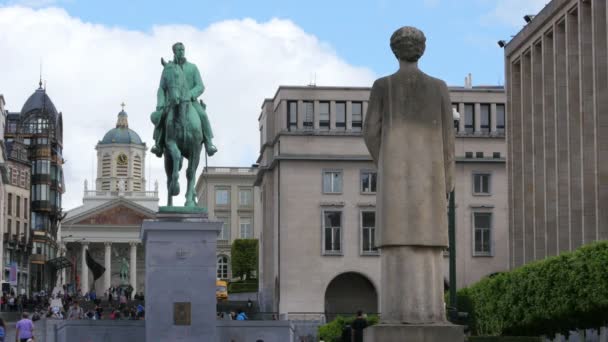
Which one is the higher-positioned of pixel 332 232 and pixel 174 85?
pixel 174 85

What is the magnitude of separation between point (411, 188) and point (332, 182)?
86.7 m

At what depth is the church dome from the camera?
18188cm

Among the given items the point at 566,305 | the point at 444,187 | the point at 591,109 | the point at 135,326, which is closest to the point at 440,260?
the point at 444,187

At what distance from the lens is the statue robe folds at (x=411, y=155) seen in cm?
1556

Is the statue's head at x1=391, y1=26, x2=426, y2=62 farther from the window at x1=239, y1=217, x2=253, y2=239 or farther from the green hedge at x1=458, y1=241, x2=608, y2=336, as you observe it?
the window at x1=239, y1=217, x2=253, y2=239

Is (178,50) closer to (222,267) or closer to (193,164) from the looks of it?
(193,164)

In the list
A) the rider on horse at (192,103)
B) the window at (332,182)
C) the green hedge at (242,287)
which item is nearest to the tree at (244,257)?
the green hedge at (242,287)

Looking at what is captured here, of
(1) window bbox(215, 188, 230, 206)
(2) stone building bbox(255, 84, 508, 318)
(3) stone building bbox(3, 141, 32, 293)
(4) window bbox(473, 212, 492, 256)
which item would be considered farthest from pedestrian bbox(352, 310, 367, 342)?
(1) window bbox(215, 188, 230, 206)

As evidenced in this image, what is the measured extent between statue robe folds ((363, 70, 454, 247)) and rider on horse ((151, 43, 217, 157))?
23.2 meters

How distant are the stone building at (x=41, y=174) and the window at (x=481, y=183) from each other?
74077mm

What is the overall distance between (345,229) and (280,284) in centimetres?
602

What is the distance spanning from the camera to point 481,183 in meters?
103

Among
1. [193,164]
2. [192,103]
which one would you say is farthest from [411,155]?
[192,103]

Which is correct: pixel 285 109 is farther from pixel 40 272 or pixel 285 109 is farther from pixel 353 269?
pixel 40 272
